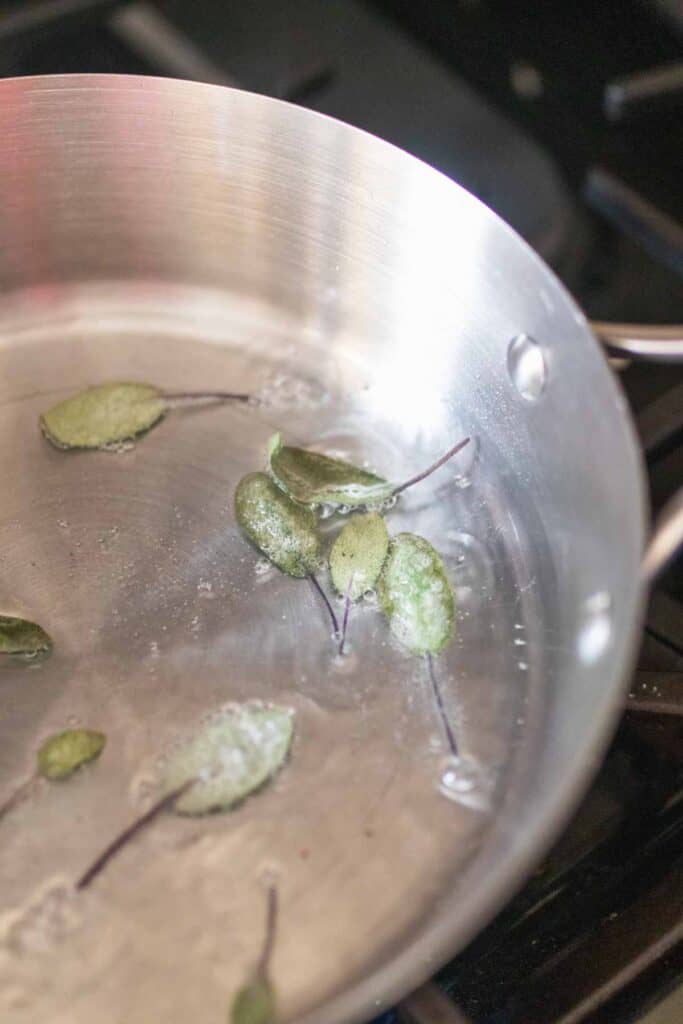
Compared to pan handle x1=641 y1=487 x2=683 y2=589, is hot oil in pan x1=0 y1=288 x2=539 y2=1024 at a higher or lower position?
lower

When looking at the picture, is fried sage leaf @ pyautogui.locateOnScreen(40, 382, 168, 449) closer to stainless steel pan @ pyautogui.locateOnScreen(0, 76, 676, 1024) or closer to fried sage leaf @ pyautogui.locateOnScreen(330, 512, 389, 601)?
stainless steel pan @ pyautogui.locateOnScreen(0, 76, 676, 1024)

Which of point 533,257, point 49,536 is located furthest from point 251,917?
point 533,257

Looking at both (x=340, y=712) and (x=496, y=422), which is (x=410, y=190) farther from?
(x=340, y=712)

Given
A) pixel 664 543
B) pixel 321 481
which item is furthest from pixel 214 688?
pixel 664 543

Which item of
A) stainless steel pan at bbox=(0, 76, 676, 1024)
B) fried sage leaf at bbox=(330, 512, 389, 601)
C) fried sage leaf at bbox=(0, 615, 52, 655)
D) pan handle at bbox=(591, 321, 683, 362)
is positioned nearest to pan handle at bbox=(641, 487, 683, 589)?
stainless steel pan at bbox=(0, 76, 676, 1024)

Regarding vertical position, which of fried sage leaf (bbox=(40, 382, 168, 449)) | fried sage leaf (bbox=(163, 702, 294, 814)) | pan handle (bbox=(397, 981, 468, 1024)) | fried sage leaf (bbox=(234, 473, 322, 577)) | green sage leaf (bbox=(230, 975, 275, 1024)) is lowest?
green sage leaf (bbox=(230, 975, 275, 1024))

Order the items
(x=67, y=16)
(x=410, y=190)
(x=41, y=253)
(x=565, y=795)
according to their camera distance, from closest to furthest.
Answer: (x=565, y=795) → (x=410, y=190) → (x=41, y=253) → (x=67, y=16)

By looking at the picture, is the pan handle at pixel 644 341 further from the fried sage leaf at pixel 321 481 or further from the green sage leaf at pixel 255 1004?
the green sage leaf at pixel 255 1004
